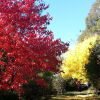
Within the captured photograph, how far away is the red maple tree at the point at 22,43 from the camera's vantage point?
14.9m

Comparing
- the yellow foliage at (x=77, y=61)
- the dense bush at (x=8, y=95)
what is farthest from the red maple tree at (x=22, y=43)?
the yellow foliage at (x=77, y=61)

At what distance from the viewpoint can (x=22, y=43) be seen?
48.9 ft

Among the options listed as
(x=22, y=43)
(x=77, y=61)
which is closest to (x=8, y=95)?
(x=22, y=43)

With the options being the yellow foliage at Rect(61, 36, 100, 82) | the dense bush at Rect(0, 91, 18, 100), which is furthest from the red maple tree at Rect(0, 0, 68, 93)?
the yellow foliage at Rect(61, 36, 100, 82)

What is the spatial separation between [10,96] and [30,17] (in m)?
10.7

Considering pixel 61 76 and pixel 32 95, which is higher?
pixel 61 76

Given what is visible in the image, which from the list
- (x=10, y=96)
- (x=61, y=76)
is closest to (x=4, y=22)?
(x=10, y=96)

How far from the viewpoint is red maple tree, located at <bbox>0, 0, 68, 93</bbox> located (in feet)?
48.8

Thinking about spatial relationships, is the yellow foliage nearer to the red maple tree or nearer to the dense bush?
the dense bush

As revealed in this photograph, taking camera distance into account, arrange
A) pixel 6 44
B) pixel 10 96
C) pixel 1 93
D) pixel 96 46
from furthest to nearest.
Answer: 1. pixel 96 46
2. pixel 10 96
3. pixel 1 93
4. pixel 6 44

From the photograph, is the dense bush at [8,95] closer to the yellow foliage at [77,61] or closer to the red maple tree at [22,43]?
the red maple tree at [22,43]

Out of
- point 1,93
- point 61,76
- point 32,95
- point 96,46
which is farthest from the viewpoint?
point 61,76

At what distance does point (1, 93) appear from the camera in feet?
75.2

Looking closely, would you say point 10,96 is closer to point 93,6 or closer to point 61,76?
point 61,76
